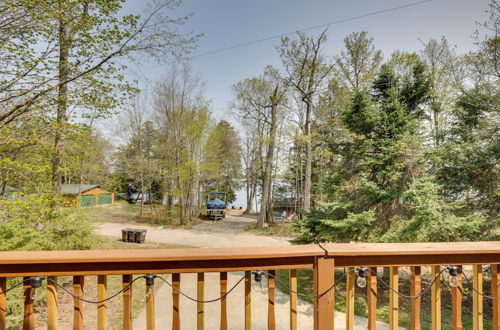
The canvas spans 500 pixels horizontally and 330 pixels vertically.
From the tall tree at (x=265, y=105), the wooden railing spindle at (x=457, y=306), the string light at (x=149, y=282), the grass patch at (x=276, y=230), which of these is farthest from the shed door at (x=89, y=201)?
the wooden railing spindle at (x=457, y=306)

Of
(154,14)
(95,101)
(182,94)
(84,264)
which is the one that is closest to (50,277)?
(84,264)

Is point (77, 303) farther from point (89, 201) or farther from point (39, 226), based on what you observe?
point (89, 201)

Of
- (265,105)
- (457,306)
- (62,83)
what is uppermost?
(265,105)

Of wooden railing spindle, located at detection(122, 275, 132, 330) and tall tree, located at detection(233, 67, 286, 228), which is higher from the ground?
tall tree, located at detection(233, 67, 286, 228)

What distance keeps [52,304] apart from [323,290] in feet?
4.36

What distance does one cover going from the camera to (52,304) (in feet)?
3.51

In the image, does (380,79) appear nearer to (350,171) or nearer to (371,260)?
(350,171)

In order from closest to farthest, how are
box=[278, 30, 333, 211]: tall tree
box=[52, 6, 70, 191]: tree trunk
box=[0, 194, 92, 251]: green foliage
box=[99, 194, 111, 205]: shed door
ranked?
1. box=[0, 194, 92, 251]: green foliage
2. box=[52, 6, 70, 191]: tree trunk
3. box=[278, 30, 333, 211]: tall tree
4. box=[99, 194, 111, 205]: shed door

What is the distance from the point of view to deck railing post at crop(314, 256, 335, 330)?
1126 mm

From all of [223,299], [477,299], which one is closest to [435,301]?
[477,299]

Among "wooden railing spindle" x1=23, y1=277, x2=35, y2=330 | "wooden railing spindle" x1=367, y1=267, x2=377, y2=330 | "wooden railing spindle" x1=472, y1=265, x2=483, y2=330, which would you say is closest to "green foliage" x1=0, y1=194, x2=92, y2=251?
"wooden railing spindle" x1=23, y1=277, x2=35, y2=330

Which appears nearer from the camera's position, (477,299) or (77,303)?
(77,303)

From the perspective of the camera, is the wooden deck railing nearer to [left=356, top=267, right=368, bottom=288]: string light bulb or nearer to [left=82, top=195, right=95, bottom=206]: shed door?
[left=356, top=267, right=368, bottom=288]: string light bulb

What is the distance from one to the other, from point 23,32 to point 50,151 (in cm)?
225
